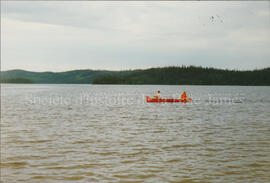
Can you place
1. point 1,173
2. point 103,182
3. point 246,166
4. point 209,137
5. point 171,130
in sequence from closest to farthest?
1. point 103,182
2. point 1,173
3. point 246,166
4. point 209,137
5. point 171,130

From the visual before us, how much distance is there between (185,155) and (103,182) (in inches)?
202

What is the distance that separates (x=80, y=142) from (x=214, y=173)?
827 cm

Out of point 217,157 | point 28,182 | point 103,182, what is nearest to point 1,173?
point 28,182

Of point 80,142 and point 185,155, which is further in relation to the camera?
point 80,142

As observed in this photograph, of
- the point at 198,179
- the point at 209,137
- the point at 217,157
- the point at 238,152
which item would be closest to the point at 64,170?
the point at 198,179

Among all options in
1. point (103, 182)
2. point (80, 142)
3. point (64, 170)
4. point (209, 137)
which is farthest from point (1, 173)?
point (209, 137)

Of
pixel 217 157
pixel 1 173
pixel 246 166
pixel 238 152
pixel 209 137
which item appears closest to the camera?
pixel 1 173

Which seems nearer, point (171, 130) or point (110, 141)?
point (110, 141)

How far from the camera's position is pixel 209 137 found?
18703mm

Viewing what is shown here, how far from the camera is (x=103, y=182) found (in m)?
10.1

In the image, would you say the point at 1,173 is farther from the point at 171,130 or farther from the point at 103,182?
the point at 171,130

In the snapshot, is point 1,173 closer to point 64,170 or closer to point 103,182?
point 64,170

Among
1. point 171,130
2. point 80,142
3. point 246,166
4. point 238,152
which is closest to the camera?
point 246,166

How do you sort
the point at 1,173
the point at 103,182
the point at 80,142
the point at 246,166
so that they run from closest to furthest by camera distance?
the point at 103,182, the point at 1,173, the point at 246,166, the point at 80,142
